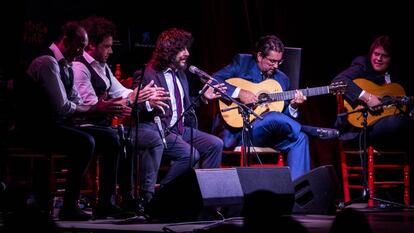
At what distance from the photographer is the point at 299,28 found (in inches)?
280

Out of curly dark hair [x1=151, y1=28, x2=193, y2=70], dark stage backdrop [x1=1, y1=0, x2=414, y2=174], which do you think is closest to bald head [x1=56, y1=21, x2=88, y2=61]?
curly dark hair [x1=151, y1=28, x2=193, y2=70]

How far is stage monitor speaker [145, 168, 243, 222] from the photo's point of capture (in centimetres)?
407

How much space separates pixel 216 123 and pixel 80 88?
1.64 m

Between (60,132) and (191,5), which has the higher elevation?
(191,5)

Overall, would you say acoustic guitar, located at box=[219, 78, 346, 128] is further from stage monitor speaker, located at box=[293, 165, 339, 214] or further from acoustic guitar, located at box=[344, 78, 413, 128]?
stage monitor speaker, located at box=[293, 165, 339, 214]

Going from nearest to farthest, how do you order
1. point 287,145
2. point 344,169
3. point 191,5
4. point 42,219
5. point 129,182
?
point 42,219 < point 129,182 < point 287,145 < point 344,169 < point 191,5

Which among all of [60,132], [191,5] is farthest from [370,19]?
[60,132]

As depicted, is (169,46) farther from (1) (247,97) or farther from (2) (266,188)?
(2) (266,188)

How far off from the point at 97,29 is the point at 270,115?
1.74m

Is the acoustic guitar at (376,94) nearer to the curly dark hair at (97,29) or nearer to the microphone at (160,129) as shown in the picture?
the microphone at (160,129)

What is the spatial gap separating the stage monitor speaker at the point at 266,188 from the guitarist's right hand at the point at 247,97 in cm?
161

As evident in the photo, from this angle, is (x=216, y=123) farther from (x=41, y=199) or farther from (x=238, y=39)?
(x=41, y=199)

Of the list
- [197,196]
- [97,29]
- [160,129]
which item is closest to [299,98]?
[160,129]

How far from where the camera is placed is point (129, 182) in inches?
193
